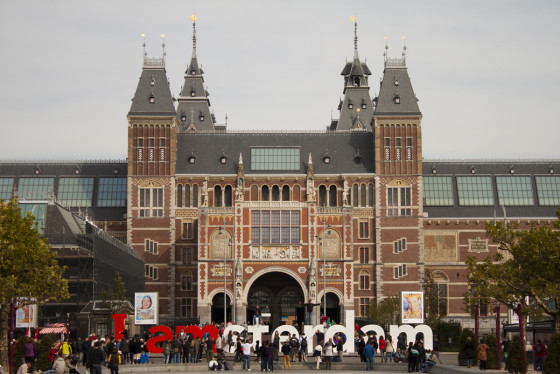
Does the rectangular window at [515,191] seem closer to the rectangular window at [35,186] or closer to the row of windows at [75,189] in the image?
the row of windows at [75,189]

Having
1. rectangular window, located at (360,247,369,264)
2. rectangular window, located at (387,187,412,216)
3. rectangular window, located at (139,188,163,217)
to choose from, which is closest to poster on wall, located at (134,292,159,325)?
rectangular window, located at (139,188,163,217)

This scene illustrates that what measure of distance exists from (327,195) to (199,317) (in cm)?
1742

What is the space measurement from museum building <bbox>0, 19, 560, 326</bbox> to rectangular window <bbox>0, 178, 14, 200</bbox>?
0.53 ft

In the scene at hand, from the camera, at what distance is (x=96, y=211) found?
314ft

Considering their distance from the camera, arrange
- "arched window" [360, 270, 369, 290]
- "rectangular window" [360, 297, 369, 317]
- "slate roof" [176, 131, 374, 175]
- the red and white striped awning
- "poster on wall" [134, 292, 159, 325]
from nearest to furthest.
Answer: "poster on wall" [134, 292, 159, 325] < the red and white striped awning < "rectangular window" [360, 297, 369, 317] < "arched window" [360, 270, 369, 290] < "slate roof" [176, 131, 374, 175]

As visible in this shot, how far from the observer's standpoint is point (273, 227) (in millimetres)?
86812

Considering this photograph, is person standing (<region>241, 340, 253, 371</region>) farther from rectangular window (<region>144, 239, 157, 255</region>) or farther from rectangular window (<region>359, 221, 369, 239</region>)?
rectangular window (<region>359, 221, 369, 239</region>)

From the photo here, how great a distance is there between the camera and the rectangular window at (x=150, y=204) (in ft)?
303

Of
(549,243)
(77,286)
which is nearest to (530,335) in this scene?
(549,243)

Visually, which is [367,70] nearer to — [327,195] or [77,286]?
[327,195]

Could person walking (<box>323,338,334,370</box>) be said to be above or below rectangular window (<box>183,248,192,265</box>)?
below

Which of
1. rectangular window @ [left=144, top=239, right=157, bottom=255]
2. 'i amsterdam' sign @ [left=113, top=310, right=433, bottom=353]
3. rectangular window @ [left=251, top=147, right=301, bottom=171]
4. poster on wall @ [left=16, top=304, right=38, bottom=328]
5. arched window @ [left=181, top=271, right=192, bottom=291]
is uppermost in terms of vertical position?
rectangular window @ [left=251, top=147, right=301, bottom=171]

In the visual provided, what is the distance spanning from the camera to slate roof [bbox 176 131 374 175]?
9431 centimetres

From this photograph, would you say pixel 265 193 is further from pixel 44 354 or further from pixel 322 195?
pixel 44 354
